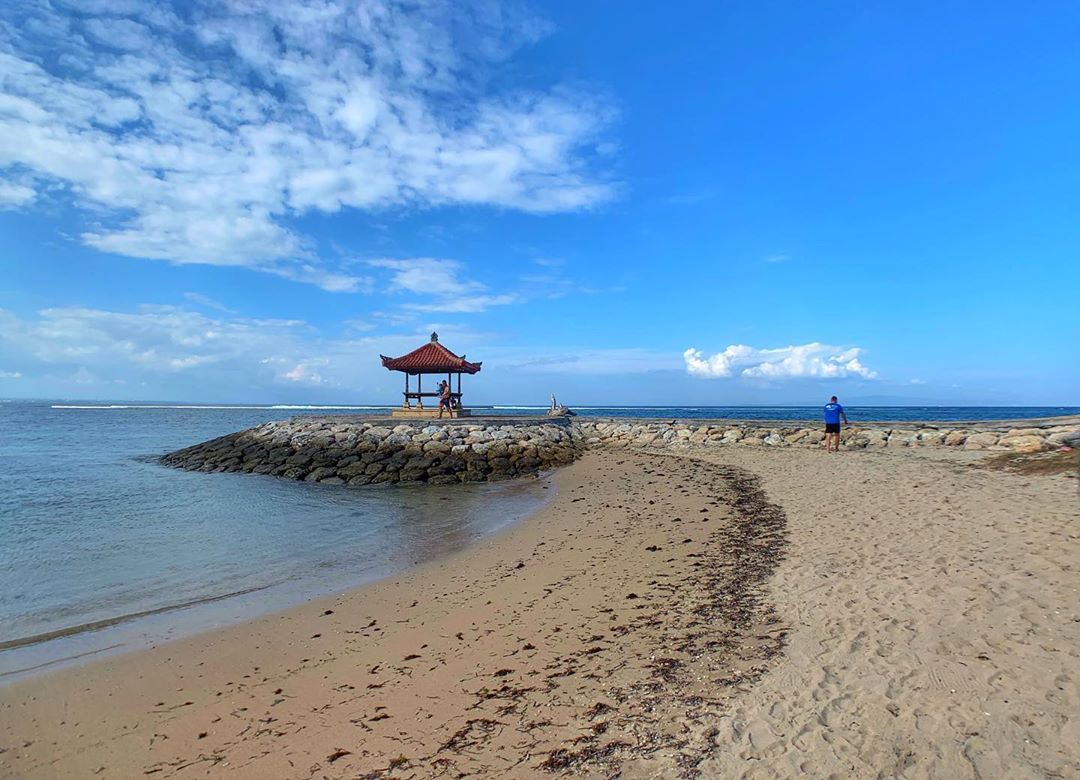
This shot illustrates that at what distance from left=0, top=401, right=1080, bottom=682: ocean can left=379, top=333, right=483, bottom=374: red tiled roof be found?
8.79 metres

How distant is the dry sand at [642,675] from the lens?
3381 millimetres

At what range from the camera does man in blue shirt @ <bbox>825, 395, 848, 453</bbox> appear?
60.9 ft

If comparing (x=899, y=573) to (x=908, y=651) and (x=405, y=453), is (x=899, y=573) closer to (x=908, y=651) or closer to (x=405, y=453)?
(x=908, y=651)

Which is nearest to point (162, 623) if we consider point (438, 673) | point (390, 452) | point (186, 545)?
point (438, 673)

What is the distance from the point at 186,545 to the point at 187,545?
2 cm

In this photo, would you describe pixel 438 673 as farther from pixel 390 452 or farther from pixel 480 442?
pixel 480 442

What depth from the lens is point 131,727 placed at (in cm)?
435

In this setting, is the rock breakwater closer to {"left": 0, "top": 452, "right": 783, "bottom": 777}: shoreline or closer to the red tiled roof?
the red tiled roof

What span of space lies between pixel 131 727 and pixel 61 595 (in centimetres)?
460

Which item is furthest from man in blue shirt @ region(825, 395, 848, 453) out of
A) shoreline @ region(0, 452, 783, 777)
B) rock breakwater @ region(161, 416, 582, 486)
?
shoreline @ region(0, 452, 783, 777)

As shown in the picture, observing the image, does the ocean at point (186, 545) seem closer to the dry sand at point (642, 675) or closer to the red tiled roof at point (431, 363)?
the dry sand at point (642, 675)

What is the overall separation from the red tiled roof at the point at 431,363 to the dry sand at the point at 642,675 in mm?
17843

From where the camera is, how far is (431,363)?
25.8m

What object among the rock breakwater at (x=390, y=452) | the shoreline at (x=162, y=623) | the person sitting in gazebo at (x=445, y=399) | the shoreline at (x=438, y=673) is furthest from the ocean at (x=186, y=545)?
the person sitting in gazebo at (x=445, y=399)
